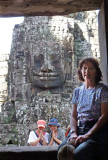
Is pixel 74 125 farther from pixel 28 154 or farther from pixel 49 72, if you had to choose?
pixel 49 72

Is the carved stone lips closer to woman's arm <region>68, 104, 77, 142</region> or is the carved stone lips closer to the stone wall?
the stone wall

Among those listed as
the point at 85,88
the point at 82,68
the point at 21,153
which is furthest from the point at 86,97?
the point at 21,153

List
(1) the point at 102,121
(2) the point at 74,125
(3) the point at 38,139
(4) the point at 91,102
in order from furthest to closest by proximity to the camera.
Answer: (3) the point at 38,139 → (2) the point at 74,125 → (4) the point at 91,102 → (1) the point at 102,121

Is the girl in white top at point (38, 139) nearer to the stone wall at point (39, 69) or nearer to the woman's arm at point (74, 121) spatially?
the woman's arm at point (74, 121)

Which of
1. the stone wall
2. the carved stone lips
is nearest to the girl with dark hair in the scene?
the stone wall

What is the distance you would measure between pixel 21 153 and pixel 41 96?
12.9 m

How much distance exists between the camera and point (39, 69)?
16.5 m

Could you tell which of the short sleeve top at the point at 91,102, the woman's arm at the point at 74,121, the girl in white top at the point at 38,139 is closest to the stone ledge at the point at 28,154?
the woman's arm at the point at 74,121

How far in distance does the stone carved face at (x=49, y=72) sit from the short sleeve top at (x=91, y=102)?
44.7 feet

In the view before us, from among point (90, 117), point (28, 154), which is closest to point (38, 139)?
point (28, 154)

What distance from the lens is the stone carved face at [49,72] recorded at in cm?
1622

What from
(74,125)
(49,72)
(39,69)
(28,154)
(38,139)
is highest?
(39,69)

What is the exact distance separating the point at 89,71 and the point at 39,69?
13948mm

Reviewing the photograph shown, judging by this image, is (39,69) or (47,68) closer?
(47,68)
